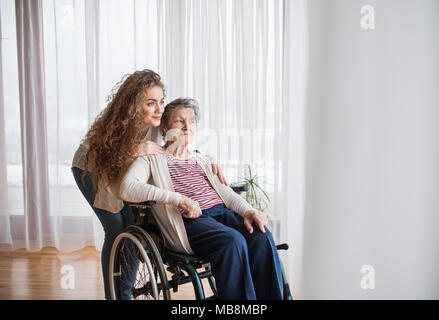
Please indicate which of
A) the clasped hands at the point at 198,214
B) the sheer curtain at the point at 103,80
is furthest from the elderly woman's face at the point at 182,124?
the sheer curtain at the point at 103,80

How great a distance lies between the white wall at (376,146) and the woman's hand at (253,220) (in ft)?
0.84

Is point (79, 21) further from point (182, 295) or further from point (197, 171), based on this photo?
point (182, 295)

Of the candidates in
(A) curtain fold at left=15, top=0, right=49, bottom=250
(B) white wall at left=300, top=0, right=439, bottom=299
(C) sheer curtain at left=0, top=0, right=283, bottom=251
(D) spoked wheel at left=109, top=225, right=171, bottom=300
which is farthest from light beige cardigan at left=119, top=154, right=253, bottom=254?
(A) curtain fold at left=15, top=0, right=49, bottom=250

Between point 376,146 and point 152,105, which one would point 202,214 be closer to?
point 152,105

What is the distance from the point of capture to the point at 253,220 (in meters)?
1.47

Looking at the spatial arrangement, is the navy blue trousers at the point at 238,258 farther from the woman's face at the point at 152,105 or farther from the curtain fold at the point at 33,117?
the curtain fold at the point at 33,117

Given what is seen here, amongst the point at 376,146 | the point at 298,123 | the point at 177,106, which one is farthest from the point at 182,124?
the point at 376,146

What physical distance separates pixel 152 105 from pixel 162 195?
0.44 metres

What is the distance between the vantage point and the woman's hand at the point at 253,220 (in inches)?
56.0

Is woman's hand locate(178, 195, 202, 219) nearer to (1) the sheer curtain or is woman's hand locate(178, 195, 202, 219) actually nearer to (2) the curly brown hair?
(2) the curly brown hair

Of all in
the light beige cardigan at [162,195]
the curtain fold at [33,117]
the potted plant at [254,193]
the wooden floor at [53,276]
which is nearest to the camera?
the light beige cardigan at [162,195]

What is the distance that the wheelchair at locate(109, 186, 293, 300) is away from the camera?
1.29 m

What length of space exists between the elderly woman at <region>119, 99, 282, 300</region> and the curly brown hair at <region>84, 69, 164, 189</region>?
0.08 meters

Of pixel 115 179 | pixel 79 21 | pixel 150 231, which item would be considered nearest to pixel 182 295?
pixel 150 231
